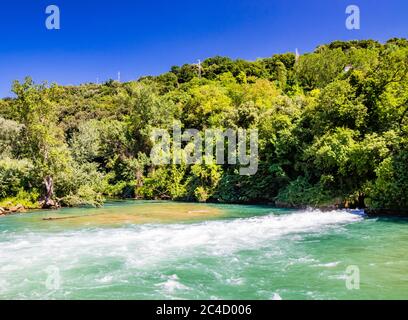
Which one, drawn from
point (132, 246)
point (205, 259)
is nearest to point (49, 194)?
point (132, 246)

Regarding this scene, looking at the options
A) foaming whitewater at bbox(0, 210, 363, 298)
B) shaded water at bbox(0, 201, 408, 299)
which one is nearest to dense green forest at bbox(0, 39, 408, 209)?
foaming whitewater at bbox(0, 210, 363, 298)

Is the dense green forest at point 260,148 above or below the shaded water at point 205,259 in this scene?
above

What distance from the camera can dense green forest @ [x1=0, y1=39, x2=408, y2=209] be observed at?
2503cm

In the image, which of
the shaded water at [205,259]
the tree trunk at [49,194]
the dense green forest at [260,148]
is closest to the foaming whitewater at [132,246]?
the shaded water at [205,259]

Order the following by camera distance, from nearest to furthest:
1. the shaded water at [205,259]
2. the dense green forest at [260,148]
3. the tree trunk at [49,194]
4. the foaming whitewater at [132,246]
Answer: the shaded water at [205,259]
the foaming whitewater at [132,246]
the dense green forest at [260,148]
the tree trunk at [49,194]

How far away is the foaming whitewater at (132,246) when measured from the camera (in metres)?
11.4

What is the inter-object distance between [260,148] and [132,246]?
65.1ft

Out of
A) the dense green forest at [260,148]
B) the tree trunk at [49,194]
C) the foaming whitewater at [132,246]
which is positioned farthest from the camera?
the tree trunk at [49,194]

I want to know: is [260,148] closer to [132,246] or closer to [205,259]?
[132,246]

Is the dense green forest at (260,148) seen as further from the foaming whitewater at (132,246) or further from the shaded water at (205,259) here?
the shaded water at (205,259)

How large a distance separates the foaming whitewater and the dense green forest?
4.48m

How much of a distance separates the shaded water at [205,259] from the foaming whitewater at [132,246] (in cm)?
4

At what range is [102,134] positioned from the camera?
49.4 meters

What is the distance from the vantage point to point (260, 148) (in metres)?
33.2
